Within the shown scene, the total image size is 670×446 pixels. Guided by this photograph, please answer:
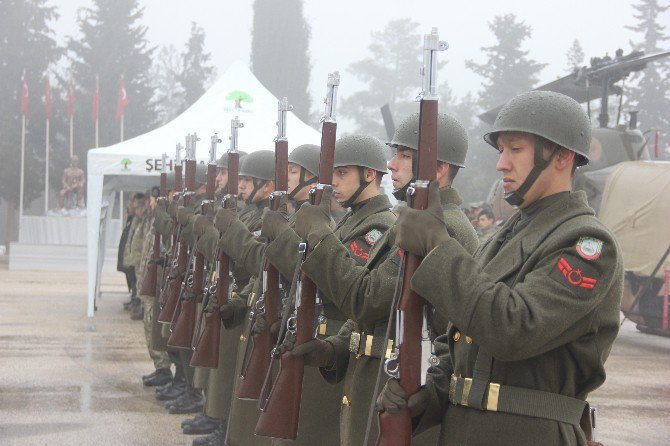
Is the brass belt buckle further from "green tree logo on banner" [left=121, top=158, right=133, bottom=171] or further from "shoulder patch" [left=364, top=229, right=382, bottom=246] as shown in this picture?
"green tree logo on banner" [left=121, top=158, right=133, bottom=171]

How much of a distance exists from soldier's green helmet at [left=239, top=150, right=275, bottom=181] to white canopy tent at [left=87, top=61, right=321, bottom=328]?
17.0 ft

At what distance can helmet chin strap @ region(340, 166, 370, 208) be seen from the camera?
15.9 ft

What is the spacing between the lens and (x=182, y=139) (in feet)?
46.0

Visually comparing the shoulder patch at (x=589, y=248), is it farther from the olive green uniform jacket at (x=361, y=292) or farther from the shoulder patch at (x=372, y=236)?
the shoulder patch at (x=372, y=236)

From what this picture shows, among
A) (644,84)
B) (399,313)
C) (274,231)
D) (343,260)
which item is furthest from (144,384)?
(644,84)

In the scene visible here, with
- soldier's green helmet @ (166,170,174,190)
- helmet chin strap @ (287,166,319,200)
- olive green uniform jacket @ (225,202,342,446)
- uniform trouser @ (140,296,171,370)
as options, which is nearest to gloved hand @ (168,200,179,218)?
uniform trouser @ (140,296,171,370)

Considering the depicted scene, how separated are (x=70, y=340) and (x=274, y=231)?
8959 mm

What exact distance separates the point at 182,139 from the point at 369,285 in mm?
10673

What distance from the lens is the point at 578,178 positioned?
16.5 m

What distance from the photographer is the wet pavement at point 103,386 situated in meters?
7.71

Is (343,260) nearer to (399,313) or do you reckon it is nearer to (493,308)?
(399,313)

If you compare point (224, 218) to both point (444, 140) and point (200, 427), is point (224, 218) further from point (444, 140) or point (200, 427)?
point (444, 140)

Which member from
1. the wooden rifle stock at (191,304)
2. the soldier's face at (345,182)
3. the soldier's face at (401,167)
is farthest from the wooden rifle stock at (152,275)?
the soldier's face at (401,167)

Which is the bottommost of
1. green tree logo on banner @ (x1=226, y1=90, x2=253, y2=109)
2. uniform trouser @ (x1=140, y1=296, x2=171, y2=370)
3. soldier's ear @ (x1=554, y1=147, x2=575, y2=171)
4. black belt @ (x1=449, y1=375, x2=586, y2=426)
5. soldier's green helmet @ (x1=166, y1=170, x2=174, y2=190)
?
uniform trouser @ (x1=140, y1=296, x2=171, y2=370)
